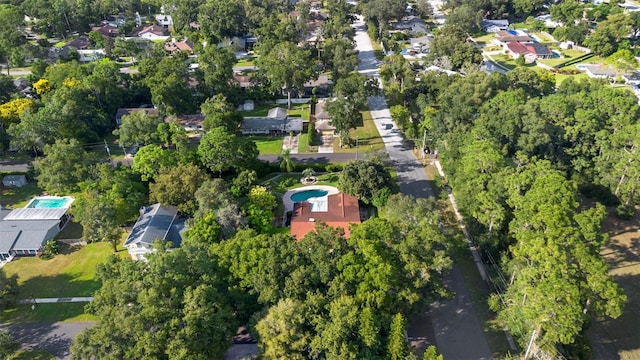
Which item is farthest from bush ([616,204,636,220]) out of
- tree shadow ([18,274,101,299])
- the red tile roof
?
tree shadow ([18,274,101,299])

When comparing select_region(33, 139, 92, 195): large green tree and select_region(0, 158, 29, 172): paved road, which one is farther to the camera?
select_region(0, 158, 29, 172): paved road

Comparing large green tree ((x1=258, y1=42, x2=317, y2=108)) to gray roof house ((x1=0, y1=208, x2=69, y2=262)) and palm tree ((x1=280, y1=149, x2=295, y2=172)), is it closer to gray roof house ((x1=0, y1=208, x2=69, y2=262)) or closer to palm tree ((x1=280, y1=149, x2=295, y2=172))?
palm tree ((x1=280, y1=149, x2=295, y2=172))

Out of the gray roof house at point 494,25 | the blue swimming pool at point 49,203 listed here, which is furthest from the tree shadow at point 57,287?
the gray roof house at point 494,25

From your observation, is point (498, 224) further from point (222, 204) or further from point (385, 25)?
point (385, 25)

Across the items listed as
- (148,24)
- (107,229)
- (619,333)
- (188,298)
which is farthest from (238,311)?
(148,24)

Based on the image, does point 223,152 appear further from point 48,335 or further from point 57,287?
point 48,335
